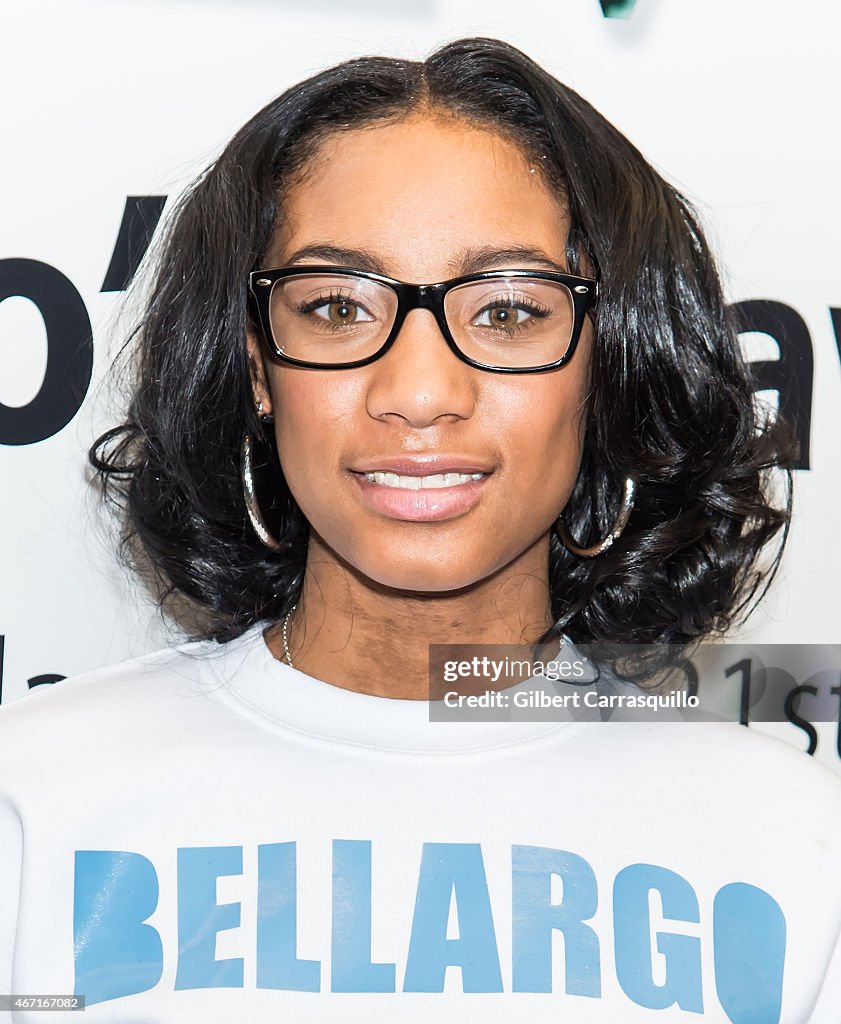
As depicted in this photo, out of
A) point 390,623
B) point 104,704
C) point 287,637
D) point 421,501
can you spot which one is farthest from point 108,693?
point 421,501

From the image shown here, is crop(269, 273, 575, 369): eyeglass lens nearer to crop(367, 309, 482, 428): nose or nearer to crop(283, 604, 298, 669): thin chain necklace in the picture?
crop(367, 309, 482, 428): nose

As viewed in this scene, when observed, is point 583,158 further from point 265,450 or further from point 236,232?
point 265,450

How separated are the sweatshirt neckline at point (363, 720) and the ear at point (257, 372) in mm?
306

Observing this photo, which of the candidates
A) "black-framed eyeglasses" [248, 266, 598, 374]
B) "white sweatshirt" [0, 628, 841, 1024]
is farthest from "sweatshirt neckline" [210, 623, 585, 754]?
"black-framed eyeglasses" [248, 266, 598, 374]

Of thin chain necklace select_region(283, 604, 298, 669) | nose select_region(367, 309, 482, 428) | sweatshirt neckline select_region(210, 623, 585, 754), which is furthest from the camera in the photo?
thin chain necklace select_region(283, 604, 298, 669)

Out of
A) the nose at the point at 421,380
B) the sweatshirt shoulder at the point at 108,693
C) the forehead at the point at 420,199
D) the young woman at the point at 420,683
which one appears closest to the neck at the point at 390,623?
the young woman at the point at 420,683

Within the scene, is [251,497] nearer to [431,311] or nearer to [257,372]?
[257,372]

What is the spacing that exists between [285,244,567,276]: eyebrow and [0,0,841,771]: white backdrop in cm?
47

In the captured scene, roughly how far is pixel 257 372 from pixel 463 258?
31 cm

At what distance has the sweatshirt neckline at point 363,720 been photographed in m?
1.39

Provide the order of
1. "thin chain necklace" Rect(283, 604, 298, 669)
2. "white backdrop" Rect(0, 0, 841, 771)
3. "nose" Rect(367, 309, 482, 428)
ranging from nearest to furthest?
"nose" Rect(367, 309, 482, 428)
"thin chain necklace" Rect(283, 604, 298, 669)
"white backdrop" Rect(0, 0, 841, 771)

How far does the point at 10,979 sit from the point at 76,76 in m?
1.12

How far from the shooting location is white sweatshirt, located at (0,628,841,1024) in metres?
1.29

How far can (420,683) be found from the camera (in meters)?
1.45
